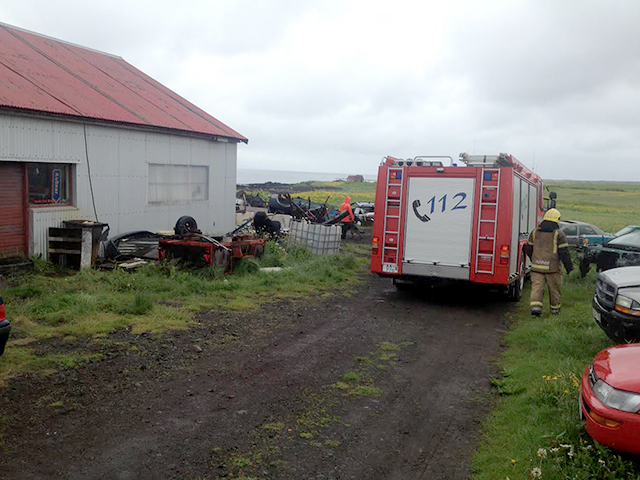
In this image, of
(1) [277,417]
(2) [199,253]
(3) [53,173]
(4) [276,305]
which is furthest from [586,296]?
(3) [53,173]

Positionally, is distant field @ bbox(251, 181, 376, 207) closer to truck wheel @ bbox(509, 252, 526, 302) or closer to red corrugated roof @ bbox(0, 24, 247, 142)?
red corrugated roof @ bbox(0, 24, 247, 142)

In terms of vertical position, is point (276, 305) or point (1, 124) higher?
point (1, 124)

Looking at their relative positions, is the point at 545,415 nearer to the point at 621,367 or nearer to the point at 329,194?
the point at 621,367

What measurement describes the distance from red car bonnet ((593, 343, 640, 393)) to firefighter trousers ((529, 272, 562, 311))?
5223 mm

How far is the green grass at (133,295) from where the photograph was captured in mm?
8180

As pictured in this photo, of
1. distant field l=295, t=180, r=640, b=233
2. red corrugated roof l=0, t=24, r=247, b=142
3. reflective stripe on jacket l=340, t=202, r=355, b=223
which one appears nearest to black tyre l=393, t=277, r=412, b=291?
red corrugated roof l=0, t=24, r=247, b=142

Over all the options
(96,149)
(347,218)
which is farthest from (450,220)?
(347,218)

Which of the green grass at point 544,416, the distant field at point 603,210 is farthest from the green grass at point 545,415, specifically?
the distant field at point 603,210

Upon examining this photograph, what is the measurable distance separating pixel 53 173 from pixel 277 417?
9569mm

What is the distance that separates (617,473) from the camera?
171 inches

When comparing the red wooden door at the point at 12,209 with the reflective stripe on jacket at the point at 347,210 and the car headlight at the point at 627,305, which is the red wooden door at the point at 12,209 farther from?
the reflective stripe on jacket at the point at 347,210

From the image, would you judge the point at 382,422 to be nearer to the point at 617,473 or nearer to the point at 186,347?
the point at 617,473

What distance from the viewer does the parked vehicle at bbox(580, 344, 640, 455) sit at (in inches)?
170

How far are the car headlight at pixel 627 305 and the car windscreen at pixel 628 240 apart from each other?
250 inches
